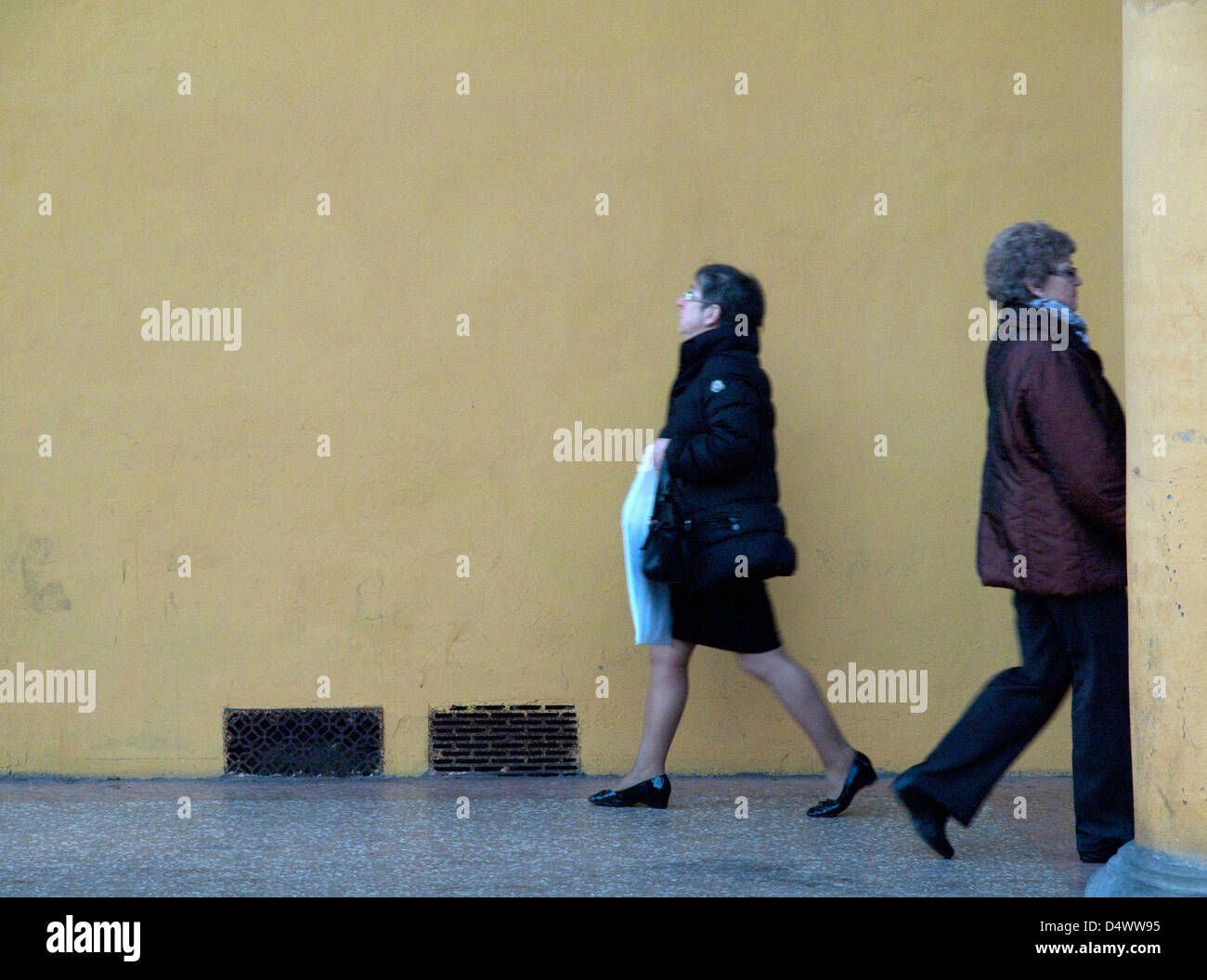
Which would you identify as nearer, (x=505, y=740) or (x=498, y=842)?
(x=498, y=842)

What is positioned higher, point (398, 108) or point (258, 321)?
point (398, 108)

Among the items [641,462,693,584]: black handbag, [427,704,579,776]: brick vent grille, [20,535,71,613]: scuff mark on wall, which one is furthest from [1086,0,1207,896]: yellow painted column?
[20,535,71,613]: scuff mark on wall

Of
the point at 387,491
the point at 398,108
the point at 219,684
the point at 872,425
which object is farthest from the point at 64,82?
the point at 872,425

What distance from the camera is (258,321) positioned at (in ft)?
18.8

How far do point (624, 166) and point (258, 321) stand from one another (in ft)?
4.82

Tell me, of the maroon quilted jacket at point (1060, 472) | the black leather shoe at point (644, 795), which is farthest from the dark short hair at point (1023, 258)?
the black leather shoe at point (644, 795)

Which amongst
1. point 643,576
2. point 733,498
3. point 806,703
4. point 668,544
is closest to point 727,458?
point 733,498

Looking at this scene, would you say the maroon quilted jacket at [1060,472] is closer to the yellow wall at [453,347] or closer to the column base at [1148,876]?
the column base at [1148,876]

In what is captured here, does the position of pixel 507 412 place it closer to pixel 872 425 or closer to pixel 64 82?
pixel 872 425

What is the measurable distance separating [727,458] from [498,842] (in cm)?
139

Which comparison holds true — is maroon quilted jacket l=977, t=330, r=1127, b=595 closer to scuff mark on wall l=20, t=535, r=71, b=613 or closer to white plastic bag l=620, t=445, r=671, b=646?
white plastic bag l=620, t=445, r=671, b=646

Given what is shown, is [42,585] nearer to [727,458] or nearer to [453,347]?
Result: [453,347]

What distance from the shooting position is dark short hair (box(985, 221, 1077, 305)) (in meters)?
4.45

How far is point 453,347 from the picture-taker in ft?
18.8
